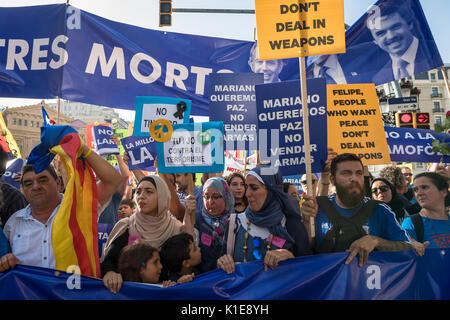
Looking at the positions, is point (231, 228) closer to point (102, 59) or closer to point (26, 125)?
point (102, 59)

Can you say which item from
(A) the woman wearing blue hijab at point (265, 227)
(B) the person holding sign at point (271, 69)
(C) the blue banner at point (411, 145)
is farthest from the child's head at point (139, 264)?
(B) the person holding sign at point (271, 69)

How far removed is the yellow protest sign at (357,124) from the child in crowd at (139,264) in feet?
9.52

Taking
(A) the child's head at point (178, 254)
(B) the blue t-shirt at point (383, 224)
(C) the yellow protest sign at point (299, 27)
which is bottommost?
(A) the child's head at point (178, 254)

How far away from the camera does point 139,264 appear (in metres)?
2.61

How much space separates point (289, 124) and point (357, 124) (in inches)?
55.5

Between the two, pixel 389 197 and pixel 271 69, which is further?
pixel 271 69

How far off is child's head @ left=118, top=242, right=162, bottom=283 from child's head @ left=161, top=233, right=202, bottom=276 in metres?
0.16

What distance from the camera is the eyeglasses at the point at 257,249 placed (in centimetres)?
276

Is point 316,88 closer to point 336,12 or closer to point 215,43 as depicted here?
point 336,12

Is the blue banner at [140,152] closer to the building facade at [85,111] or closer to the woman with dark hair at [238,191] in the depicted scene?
the woman with dark hair at [238,191]

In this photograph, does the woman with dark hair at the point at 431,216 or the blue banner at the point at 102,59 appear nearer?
the woman with dark hair at the point at 431,216

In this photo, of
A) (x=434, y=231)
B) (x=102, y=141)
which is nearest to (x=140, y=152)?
(x=102, y=141)
